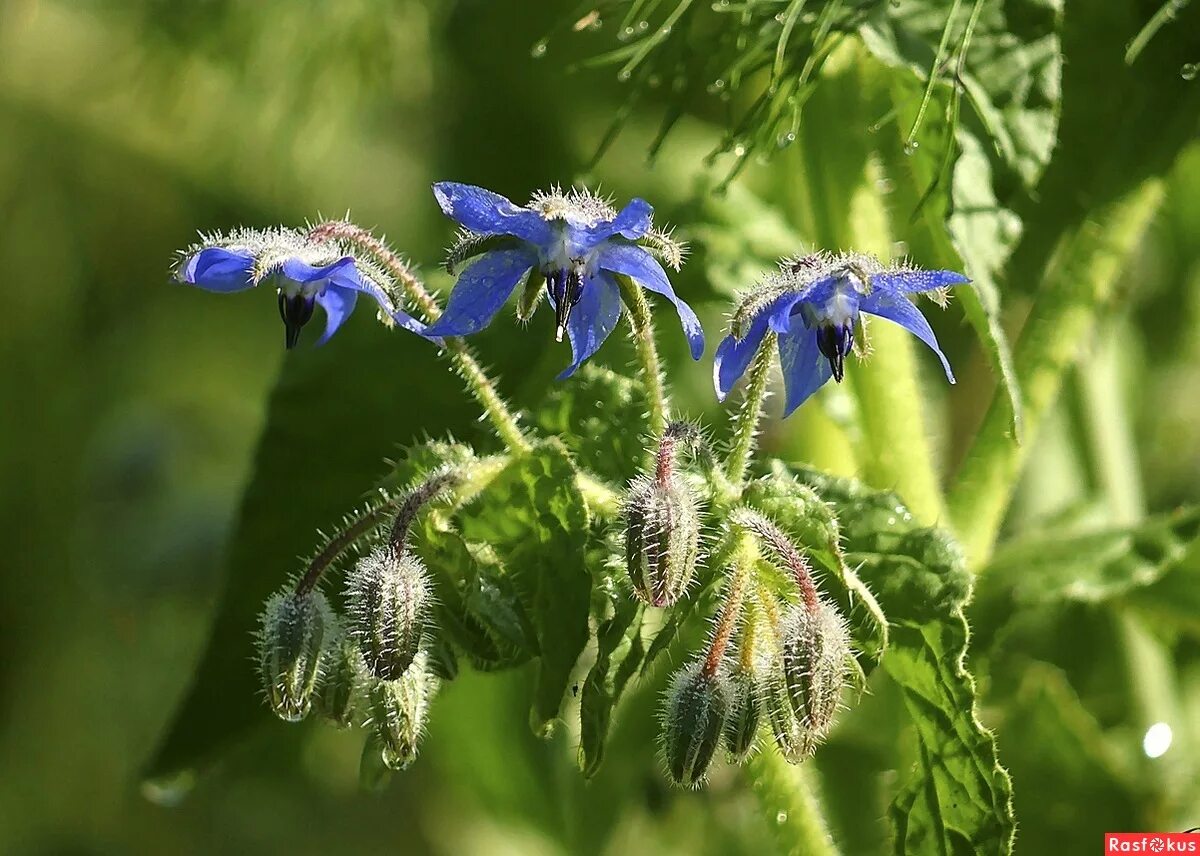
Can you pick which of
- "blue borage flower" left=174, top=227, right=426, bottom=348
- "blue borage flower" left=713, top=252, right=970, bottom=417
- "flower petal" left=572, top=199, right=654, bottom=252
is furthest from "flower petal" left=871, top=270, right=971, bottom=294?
"blue borage flower" left=174, top=227, right=426, bottom=348

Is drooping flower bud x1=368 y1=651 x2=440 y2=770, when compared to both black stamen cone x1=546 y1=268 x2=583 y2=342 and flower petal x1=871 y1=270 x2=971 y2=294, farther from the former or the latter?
flower petal x1=871 y1=270 x2=971 y2=294

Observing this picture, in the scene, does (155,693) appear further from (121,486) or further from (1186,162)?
(1186,162)

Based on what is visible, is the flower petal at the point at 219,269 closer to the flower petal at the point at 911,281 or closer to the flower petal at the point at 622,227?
the flower petal at the point at 622,227

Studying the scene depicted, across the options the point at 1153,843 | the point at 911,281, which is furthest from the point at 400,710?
the point at 1153,843

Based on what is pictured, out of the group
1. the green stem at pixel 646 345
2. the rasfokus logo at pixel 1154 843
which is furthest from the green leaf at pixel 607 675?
the rasfokus logo at pixel 1154 843

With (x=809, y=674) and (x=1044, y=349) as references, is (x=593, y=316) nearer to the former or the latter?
(x=809, y=674)
